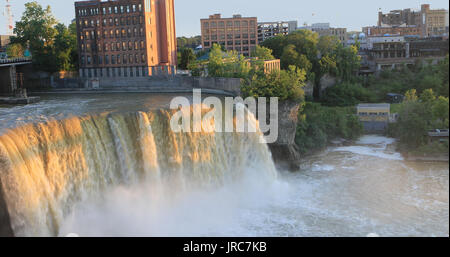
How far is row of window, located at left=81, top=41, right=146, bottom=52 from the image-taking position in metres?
38.8

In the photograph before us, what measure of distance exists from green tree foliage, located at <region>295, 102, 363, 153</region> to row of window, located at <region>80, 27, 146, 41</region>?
15.8 meters

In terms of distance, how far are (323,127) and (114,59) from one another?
19.7 metres

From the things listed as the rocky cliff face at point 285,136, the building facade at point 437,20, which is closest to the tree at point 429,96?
the building facade at point 437,20

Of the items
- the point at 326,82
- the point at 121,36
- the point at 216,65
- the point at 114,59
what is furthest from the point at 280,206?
the point at 326,82

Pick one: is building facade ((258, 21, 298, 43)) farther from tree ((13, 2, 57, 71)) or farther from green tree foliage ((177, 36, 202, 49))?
tree ((13, 2, 57, 71))

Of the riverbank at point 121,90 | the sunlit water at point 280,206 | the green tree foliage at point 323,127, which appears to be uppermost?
the riverbank at point 121,90

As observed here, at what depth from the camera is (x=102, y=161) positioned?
51.5 ft

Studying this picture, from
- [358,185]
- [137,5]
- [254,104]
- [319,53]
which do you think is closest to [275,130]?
[254,104]

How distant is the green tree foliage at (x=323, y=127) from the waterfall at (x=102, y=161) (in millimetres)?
6950

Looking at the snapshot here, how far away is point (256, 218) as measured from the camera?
15938mm

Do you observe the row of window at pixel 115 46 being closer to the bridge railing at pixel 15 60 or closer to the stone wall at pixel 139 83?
the stone wall at pixel 139 83

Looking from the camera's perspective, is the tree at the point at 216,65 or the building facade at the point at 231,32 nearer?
the tree at the point at 216,65

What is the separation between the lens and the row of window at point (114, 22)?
3825 cm

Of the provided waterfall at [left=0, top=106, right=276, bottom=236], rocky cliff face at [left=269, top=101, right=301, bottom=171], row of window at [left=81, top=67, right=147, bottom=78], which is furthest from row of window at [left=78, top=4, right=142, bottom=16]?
waterfall at [left=0, top=106, right=276, bottom=236]
